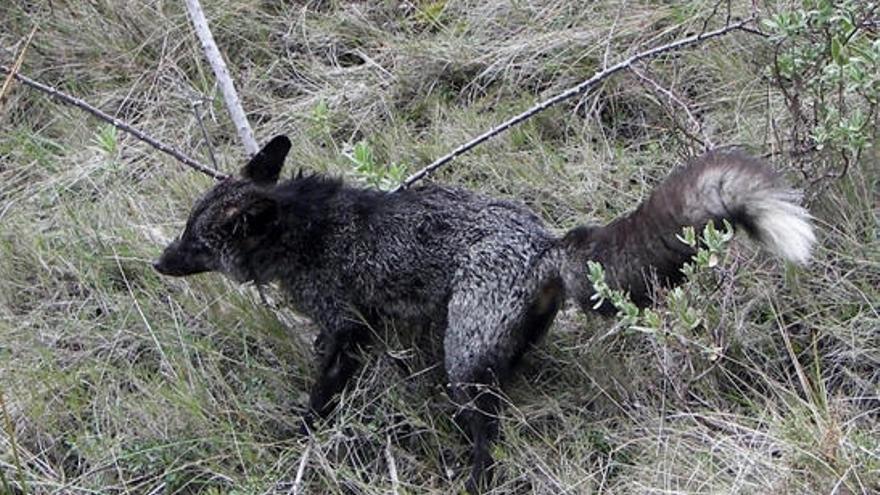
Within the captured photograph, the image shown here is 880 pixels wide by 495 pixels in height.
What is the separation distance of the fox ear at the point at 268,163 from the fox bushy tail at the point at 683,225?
50.8 inches

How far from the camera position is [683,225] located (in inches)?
190

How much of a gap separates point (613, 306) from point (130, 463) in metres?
1.85

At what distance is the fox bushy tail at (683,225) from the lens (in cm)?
461

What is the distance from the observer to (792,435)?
4570 mm

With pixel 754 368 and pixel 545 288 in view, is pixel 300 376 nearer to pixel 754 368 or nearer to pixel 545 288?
pixel 545 288

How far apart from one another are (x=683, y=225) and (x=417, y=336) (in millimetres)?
1242

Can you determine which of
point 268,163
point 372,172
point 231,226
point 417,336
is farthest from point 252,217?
point 417,336

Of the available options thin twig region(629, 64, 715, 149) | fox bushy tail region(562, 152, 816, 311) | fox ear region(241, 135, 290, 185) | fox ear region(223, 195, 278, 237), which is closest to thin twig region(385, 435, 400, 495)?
fox bushy tail region(562, 152, 816, 311)

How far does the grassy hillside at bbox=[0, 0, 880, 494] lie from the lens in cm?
506

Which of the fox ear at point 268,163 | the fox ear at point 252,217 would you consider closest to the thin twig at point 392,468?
the fox ear at point 252,217

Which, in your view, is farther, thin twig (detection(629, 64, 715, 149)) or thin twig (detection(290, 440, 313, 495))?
thin twig (detection(629, 64, 715, 149))

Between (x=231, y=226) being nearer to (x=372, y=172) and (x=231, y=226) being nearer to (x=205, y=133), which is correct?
(x=372, y=172)

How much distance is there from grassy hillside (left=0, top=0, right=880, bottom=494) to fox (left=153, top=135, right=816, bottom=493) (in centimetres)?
15

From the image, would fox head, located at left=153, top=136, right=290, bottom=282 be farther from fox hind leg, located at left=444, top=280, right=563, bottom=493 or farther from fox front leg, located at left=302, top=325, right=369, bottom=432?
fox hind leg, located at left=444, top=280, right=563, bottom=493
